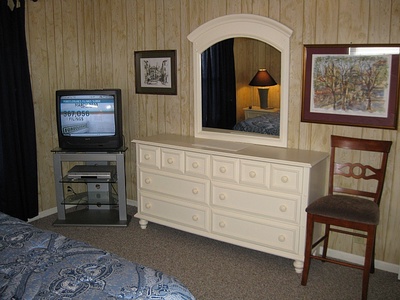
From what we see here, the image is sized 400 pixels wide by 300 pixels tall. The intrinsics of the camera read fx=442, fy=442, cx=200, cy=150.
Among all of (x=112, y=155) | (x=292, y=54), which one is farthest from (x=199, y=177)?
(x=292, y=54)

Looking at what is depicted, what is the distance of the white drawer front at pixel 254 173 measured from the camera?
3.36 meters

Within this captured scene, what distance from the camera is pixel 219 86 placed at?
12.9ft

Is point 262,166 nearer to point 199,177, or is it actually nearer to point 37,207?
point 199,177

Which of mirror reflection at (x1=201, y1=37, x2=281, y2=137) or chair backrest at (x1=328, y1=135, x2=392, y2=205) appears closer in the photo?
chair backrest at (x1=328, y1=135, x2=392, y2=205)

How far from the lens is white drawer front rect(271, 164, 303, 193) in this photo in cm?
322

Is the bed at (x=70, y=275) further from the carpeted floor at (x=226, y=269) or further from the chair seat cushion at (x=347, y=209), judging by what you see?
the chair seat cushion at (x=347, y=209)

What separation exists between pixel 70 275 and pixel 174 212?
2077 millimetres

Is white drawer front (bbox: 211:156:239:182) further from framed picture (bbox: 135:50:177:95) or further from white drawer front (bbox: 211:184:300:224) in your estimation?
framed picture (bbox: 135:50:177:95)

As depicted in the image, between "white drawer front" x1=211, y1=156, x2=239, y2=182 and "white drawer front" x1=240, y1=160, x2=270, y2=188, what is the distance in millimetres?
52

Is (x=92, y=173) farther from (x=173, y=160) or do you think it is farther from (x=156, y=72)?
(x=156, y=72)

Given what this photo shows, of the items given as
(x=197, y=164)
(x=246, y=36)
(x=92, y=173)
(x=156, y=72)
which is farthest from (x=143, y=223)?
(x=246, y=36)

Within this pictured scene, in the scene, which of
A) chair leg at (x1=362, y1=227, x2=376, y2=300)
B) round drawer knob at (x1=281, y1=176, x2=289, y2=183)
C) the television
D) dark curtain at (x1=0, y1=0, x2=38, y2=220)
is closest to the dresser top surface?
round drawer knob at (x1=281, y1=176, x2=289, y2=183)

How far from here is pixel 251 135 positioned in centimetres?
382

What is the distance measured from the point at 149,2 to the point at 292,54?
1.60 meters
